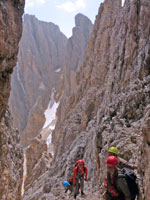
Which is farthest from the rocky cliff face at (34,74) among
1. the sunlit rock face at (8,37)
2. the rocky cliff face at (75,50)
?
the sunlit rock face at (8,37)

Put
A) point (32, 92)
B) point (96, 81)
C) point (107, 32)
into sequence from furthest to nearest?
point (32, 92) → point (107, 32) → point (96, 81)

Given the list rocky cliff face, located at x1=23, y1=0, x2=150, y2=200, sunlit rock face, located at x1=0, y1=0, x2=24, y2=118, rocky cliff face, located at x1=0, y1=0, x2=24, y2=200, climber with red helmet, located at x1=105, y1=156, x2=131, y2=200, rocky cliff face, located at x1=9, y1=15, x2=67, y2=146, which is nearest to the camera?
climber with red helmet, located at x1=105, y1=156, x2=131, y2=200

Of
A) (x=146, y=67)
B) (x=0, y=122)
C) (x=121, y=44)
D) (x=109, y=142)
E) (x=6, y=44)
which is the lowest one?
(x=109, y=142)

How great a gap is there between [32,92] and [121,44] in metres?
60.3

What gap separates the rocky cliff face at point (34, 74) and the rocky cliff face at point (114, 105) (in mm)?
34136

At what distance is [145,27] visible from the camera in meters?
15.6

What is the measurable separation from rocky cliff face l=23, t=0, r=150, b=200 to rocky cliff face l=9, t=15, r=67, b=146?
34136 mm

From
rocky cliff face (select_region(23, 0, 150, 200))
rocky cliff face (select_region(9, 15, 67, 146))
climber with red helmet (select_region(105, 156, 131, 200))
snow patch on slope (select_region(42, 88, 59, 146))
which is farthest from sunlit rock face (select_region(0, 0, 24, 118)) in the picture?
rocky cliff face (select_region(9, 15, 67, 146))

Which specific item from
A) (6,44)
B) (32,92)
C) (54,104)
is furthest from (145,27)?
(32,92)

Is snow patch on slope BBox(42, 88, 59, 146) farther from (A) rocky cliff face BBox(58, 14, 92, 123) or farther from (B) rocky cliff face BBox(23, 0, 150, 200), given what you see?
(B) rocky cliff face BBox(23, 0, 150, 200)

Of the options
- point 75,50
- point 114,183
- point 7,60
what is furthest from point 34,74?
point 114,183

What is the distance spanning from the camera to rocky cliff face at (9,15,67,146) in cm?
6582

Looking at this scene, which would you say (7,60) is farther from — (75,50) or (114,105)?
(75,50)

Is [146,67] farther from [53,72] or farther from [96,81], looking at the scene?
[53,72]
